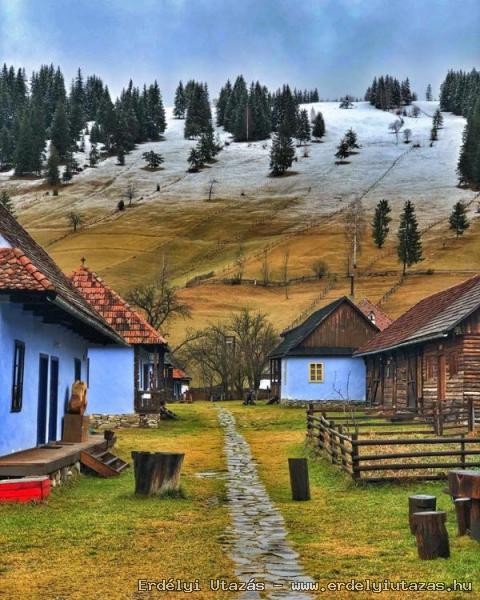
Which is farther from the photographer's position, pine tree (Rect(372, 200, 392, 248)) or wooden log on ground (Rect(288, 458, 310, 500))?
pine tree (Rect(372, 200, 392, 248))

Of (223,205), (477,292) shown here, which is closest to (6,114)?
(223,205)

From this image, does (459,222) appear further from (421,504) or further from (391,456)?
(421,504)

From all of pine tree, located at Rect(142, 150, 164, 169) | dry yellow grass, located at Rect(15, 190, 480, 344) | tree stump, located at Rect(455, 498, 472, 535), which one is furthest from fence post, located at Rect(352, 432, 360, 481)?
pine tree, located at Rect(142, 150, 164, 169)

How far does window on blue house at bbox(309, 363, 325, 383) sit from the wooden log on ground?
32580mm

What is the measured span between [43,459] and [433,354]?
21132 millimetres

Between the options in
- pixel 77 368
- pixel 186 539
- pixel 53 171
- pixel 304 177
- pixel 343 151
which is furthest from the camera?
pixel 343 151

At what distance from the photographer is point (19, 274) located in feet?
43.1

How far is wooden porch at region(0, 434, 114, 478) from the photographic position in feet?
40.4

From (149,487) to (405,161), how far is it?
16298cm

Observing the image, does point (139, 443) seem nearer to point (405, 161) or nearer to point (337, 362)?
point (337, 362)

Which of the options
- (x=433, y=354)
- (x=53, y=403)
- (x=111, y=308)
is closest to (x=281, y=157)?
(x=111, y=308)

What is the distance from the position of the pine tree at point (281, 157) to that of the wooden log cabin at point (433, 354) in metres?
126

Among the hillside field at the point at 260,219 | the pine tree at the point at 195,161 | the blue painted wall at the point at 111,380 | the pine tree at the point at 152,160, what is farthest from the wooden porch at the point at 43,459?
the pine tree at the point at 152,160

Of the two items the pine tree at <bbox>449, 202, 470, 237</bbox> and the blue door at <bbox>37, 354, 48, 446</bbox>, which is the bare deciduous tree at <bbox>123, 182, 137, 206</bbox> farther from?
the blue door at <bbox>37, 354, 48, 446</bbox>
